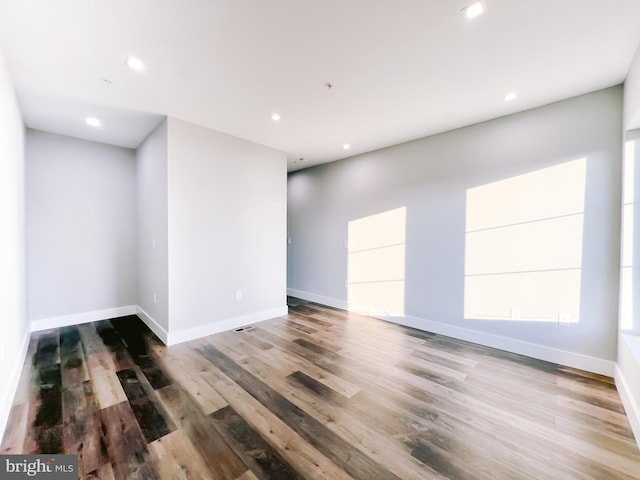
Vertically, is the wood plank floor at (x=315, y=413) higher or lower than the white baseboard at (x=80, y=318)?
lower

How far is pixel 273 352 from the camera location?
293 centimetres

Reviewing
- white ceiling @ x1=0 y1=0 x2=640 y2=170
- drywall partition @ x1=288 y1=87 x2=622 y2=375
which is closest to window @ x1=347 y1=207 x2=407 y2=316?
drywall partition @ x1=288 y1=87 x2=622 y2=375

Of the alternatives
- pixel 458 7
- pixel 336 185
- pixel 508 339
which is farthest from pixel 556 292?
pixel 336 185

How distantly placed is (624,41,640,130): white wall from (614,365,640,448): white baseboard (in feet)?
6.77

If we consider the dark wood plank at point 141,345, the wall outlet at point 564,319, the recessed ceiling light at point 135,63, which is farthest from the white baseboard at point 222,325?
the wall outlet at point 564,319

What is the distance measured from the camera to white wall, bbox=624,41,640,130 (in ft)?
6.29

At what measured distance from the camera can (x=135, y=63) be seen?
6.68ft

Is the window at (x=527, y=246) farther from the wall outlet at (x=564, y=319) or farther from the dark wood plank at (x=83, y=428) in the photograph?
the dark wood plank at (x=83, y=428)

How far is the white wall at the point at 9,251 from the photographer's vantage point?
190 centimetres

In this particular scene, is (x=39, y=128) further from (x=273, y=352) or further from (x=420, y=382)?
(x=420, y=382)

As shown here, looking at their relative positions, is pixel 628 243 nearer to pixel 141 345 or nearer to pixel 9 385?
pixel 141 345

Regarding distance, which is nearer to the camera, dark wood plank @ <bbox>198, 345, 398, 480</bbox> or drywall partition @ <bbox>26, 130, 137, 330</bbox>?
dark wood plank @ <bbox>198, 345, 398, 480</bbox>

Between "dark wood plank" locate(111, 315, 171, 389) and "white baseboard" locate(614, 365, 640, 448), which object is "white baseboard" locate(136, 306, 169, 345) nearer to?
"dark wood plank" locate(111, 315, 171, 389)

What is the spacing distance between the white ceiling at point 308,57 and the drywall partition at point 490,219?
14.8 inches
